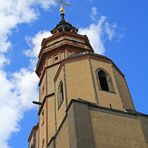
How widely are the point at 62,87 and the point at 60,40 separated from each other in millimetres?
7926

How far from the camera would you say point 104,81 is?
69.9 ft

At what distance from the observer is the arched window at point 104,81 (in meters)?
20.9

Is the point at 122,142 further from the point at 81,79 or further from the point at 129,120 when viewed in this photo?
the point at 81,79

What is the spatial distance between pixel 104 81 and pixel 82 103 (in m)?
3.90

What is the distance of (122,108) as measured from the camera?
19.8 metres

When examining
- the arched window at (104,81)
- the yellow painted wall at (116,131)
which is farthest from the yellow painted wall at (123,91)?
the yellow painted wall at (116,131)

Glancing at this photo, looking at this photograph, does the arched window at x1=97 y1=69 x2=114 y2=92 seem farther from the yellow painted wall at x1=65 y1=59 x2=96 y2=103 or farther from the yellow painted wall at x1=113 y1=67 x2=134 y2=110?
the yellow painted wall at x1=65 y1=59 x2=96 y2=103

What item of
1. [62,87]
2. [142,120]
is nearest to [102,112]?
[142,120]

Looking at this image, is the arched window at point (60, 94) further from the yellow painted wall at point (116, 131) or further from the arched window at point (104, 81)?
the yellow painted wall at point (116, 131)

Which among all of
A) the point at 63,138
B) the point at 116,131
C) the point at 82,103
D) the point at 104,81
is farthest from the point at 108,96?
the point at 63,138

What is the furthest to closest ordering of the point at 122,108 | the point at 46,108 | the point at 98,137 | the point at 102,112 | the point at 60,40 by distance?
the point at 60,40 < the point at 46,108 < the point at 122,108 < the point at 102,112 < the point at 98,137

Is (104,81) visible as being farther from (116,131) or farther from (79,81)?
(116,131)

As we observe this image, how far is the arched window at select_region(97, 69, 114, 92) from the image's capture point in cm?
2087

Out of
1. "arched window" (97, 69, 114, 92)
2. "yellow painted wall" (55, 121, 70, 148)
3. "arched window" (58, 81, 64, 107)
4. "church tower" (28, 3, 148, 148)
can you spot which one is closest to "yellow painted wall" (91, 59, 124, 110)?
"church tower" (28, 3, 148, 148)
